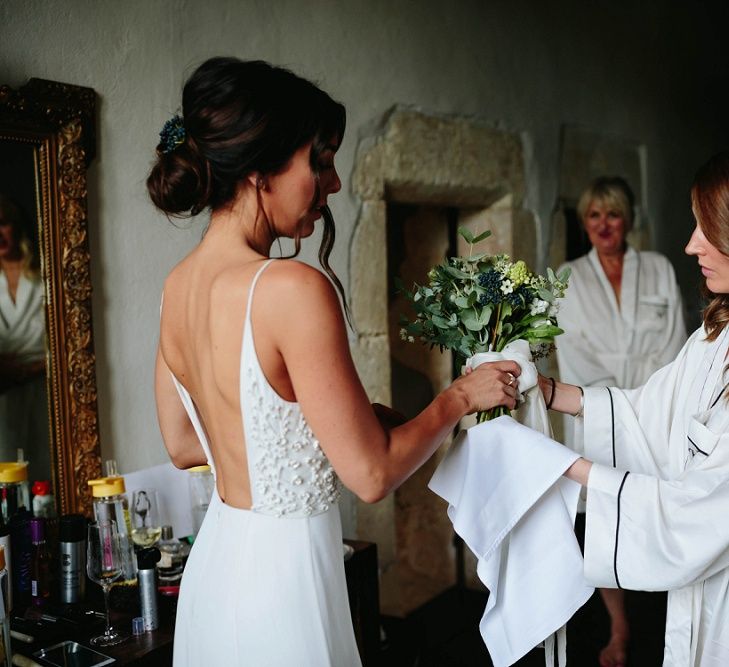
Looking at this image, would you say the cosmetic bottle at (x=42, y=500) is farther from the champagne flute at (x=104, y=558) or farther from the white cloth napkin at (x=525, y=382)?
the white cloth napkin at (x=525, y=382)

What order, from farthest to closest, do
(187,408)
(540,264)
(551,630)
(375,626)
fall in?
(540,264) → (375,626) → (551,630) → (187,408)

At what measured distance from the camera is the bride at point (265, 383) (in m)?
1.38

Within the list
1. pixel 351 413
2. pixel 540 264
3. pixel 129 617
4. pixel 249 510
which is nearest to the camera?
pixel 351 413

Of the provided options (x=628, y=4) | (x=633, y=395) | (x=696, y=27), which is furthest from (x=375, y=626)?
(x=696, y=27)

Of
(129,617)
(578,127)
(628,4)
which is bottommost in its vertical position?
Result: (129,617)

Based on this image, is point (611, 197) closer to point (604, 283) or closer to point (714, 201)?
point (604, 283)

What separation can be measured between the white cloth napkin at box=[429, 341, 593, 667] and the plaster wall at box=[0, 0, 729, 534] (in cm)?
129

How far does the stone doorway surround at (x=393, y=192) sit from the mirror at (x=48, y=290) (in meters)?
1.34

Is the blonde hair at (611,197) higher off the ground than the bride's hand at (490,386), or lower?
higher

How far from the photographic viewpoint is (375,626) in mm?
2711

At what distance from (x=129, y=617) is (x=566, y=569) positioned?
1.16 metres

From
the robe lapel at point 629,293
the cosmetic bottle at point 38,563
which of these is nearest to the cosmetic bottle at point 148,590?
the cosmetic bottle at point 38,563

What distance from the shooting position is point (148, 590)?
208 centimetres

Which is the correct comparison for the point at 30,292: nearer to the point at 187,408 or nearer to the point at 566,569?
the point at 187,408
